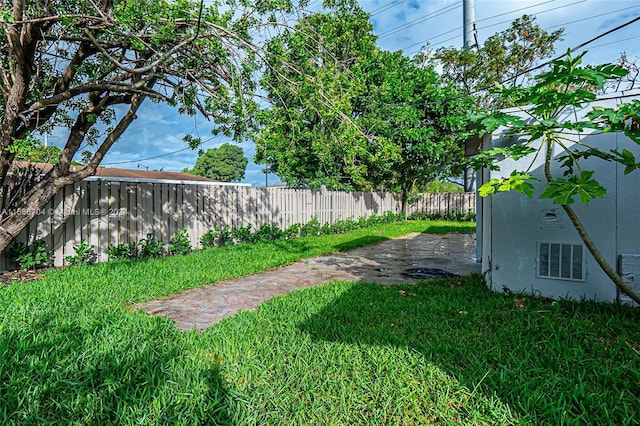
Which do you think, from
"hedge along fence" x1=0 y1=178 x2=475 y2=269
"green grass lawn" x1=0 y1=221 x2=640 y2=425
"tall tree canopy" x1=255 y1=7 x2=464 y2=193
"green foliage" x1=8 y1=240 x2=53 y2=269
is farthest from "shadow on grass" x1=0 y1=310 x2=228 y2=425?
"hedge along fence" x1=0 y1=178 x2=475 y2=269

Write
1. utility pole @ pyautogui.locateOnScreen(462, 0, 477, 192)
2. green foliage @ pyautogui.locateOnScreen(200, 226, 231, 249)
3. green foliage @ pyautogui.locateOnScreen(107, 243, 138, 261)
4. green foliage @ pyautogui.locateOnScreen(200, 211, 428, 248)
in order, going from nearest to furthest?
green foliage @ pyautogui.locateOnScreen(107, 243, 138, 261) → green foliage @ pyautogui.locateOnScreen(200, 226, 231, 249) → green foliage @ pyautogui.locateOnScreen(200, 211, 428, 248) → utility pole @ pyautogui.locateOnScreen(462, 0, 477, 192)

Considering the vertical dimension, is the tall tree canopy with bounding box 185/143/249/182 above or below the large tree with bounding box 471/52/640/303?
above

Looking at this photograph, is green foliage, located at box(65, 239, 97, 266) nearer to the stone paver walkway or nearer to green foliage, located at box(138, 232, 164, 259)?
green foliage, located at box(138, 232, 164, 259)

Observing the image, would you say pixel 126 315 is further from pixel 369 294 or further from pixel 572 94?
pixel 572 94

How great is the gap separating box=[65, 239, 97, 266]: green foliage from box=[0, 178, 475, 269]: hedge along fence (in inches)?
4.7

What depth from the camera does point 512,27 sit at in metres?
12.4

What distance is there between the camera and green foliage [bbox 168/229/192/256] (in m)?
5.97

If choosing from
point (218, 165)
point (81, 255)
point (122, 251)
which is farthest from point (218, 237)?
point (218, 165)

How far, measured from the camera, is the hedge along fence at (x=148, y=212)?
4832 millimetres

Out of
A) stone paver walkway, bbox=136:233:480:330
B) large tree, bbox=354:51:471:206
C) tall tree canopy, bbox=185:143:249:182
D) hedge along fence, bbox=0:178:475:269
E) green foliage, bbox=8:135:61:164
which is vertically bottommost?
stone paver walkway, bbox=136:233:480:330

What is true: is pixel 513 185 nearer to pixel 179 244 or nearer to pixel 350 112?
pixel 350 112

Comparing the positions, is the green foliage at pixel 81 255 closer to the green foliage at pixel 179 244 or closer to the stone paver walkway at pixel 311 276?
the green foliage at pixel 179 244

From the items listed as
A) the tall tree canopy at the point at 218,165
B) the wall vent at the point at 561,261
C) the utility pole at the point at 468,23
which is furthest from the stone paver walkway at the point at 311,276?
the tall tree canopy at the point at 218,165

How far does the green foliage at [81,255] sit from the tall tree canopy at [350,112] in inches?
127
